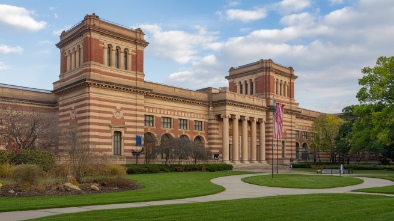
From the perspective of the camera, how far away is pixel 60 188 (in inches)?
853

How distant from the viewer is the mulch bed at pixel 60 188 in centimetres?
2036

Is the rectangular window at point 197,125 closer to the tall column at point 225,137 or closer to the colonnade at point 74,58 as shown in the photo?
the tall column at point 225,137

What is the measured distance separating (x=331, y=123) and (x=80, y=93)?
44556 mm

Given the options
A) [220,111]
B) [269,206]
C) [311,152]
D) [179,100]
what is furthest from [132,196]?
[311,152]

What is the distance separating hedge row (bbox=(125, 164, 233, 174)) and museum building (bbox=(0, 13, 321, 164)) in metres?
4.30

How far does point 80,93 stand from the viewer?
46312 mm

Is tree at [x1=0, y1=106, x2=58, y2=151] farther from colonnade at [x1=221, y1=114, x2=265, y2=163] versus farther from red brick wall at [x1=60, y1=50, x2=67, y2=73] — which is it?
colonnade at [x1=221, y1=114, x2=265, y2=163]

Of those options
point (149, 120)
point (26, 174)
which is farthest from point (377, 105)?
point (26, 174)

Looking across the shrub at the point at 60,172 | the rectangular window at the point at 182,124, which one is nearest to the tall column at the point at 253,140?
the rectangular window at the point at 182,124

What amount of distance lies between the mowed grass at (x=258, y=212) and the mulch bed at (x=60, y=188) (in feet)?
23.6

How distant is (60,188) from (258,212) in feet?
39.1

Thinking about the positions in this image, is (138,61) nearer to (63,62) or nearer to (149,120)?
(149,120)

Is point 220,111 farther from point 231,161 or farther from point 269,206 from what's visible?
point 269,206

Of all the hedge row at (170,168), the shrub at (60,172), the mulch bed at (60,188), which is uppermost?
the shrub at (60,172)
